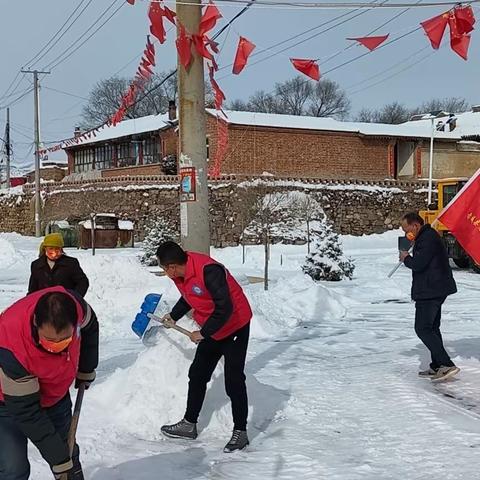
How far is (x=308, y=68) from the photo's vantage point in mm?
7746

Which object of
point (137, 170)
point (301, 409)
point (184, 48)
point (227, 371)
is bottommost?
point (301, 409)

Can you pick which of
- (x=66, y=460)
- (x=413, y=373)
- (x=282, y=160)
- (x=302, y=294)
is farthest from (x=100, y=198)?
(x=66, y=460)

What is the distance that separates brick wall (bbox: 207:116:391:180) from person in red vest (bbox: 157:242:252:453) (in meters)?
29.7

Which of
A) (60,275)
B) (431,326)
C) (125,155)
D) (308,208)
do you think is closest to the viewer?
(60,275)

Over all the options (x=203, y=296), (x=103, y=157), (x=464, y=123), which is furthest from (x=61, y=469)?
(x=464, y=123)

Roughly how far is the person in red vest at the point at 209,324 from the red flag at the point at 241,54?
3295 millimetres

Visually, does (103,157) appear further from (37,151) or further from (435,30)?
(435,30)

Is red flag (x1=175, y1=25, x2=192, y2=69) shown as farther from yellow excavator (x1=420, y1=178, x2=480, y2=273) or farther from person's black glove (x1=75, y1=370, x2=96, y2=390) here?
yellow excavator (x1=420, y1=178, x2=480, y2=273)

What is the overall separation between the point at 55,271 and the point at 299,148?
106ft

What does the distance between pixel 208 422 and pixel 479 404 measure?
2.46m

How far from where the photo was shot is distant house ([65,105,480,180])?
36.2 metres

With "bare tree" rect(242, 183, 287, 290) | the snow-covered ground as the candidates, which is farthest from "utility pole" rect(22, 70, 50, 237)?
the snow-covered ground

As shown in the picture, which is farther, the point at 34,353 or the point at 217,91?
the point at 217,91

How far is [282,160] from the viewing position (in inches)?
1465
